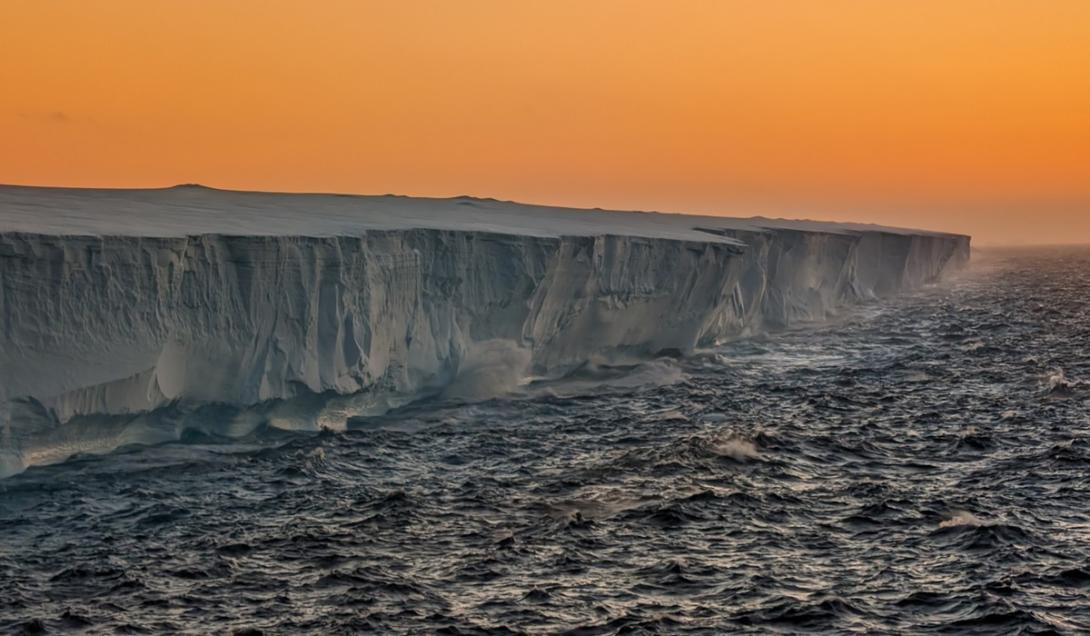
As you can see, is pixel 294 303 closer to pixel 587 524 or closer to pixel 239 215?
pixel 239 215

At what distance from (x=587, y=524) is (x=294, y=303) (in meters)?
10.4

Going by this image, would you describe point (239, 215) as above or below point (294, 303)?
above

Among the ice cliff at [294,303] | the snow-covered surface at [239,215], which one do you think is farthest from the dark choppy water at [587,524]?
the snow-covered surface at [239,215]

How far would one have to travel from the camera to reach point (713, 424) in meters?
24.7

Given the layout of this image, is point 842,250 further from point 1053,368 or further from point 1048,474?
point 1048,474

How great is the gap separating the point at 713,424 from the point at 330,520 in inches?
427

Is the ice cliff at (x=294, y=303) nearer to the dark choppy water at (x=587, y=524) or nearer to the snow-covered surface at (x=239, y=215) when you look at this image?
the snow-covered surface at (x=239, y=215)

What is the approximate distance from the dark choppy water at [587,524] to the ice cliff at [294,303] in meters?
1.18

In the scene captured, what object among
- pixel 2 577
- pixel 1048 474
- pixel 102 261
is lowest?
pixel 2 577

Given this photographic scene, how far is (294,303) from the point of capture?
78.1 feet

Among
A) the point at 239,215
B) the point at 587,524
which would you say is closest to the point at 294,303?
the point at 239,215

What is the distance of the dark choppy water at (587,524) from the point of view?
1277 cm

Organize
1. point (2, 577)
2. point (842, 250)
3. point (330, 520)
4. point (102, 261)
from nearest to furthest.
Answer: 1. point (2, 577)
2. point (330, 520)
3. point (102, 261)
4. point (842, 250)

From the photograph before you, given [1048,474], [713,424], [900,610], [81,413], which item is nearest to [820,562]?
[900,610]
